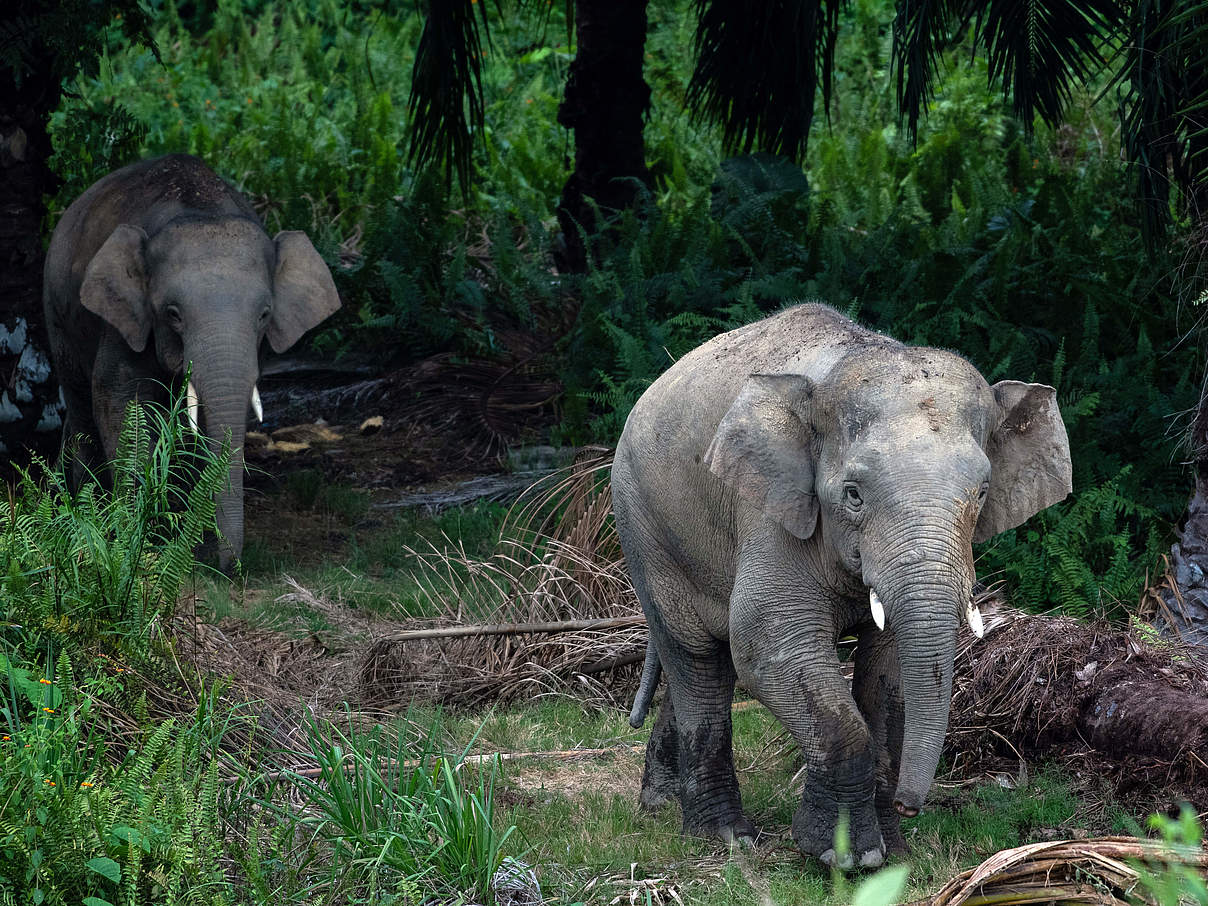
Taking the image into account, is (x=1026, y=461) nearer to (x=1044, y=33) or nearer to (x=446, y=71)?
(x=1044, y=33)

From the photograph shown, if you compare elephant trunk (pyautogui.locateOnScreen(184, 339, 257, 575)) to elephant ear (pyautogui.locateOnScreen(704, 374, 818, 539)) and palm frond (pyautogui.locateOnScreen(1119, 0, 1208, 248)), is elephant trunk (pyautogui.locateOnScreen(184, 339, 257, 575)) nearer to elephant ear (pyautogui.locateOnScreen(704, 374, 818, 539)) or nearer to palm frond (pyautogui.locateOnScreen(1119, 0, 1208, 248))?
elephant ear (pyautogui.locateOnScreen(704, 374, 818, 539))

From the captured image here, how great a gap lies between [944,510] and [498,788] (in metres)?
2.40

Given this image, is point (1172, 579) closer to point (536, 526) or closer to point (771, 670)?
point (771, 670)

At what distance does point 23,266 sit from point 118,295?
1.10 meters

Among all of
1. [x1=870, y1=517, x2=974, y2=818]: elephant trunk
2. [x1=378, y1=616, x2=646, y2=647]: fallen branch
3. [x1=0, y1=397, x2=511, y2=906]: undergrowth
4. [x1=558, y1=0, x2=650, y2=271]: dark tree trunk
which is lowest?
[x1=378, y1=616, x2=646, y2=647]: fallen branch

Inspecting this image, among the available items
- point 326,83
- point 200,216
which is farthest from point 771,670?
point 326,83

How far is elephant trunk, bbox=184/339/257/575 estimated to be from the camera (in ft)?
27.5

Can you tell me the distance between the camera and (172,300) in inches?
345

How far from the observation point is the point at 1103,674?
6.04 meters

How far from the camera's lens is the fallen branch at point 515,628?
7219mm

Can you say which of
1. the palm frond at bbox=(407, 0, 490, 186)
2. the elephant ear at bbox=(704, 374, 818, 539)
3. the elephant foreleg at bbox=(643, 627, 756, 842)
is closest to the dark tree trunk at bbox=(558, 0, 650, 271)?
the palm frond at bbox=(407, 0, 490, 186)

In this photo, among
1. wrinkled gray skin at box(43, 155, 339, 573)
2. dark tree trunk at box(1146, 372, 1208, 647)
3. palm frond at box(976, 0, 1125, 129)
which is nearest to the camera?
dark tree trunk at box(1146, 372, 1208, 647)

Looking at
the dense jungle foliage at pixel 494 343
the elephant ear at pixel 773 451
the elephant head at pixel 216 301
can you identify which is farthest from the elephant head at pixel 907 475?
the elephant head at pixel 216 301

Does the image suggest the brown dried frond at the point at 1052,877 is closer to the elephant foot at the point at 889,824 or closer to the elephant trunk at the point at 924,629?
the elephant trunk at the point at 924,629
